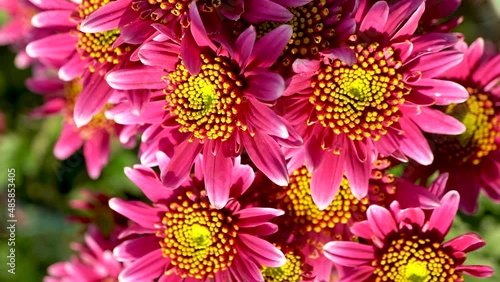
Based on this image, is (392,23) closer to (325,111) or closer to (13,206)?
(325,111)

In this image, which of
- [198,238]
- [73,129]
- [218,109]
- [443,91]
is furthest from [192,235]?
[73,129]

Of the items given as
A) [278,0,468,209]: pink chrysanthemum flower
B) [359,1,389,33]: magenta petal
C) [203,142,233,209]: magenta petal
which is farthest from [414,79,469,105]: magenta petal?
[203,142,233,209]: magenta petal

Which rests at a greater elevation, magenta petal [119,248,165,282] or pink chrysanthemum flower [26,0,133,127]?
pink chrysanthemum flower [26,0,133,127]

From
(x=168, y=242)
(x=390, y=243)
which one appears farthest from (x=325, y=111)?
(x=168, y=242)

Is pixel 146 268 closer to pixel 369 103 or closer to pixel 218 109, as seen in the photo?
pixel 218 109

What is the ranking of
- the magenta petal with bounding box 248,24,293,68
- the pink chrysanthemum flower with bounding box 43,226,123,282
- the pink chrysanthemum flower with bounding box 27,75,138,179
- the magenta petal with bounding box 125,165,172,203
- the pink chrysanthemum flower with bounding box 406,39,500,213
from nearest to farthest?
1. the magenta petal with bounding box 248,24,293,68
2. the magenta petal with bounding box 125,165,172,203
3. the pink chrysanthemum flower with bounding box 406,39,500,213
4. the pink chrysanthemum flower with bounding box 43,226,123,282
5. the pink chrysanthemum flower with bounding box 27,75,138,179

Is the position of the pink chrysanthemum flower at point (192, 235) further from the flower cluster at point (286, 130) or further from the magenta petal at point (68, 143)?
the magenta petal at point (68, 143)

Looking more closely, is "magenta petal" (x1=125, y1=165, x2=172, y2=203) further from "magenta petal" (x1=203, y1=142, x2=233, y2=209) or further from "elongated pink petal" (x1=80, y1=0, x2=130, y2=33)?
"elongated pink petal" (x1=80, y1=0, x2=130, y2=33)

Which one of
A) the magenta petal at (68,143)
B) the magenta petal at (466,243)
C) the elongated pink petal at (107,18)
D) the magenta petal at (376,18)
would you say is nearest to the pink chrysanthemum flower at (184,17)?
the elongated pink petal at (107,18)
